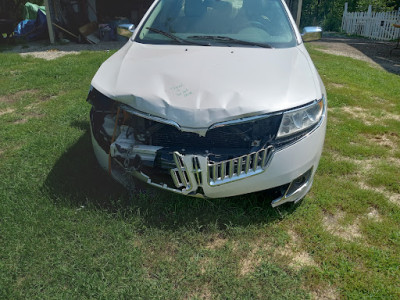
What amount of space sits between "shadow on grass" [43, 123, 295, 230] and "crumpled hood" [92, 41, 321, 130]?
73 cm

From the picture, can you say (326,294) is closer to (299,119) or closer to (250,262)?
(250,262)

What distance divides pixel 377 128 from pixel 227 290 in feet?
11.5

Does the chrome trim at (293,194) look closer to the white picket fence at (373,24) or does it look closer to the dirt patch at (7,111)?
the dirt patch at (7,111)

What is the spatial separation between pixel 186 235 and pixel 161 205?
366 millimetres

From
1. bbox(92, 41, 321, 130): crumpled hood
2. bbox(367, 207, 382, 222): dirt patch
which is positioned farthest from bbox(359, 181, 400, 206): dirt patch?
bbox(92, 41, 321, 130): crumpled hood

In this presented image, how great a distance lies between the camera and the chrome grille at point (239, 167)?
2.21 metres

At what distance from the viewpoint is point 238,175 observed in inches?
88.4

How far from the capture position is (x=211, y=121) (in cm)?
218

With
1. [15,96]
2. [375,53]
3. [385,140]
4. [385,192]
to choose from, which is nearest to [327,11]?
[375,53]

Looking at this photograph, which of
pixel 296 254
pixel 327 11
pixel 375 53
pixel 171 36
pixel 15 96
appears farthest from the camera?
pixel 327 11

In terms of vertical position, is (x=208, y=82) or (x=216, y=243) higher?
(x=208, y=82)

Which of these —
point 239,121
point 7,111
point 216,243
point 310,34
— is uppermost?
point 310,34

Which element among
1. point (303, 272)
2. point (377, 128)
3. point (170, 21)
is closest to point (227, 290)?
point (303, 272)

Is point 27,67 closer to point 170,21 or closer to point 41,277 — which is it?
point 170,21
